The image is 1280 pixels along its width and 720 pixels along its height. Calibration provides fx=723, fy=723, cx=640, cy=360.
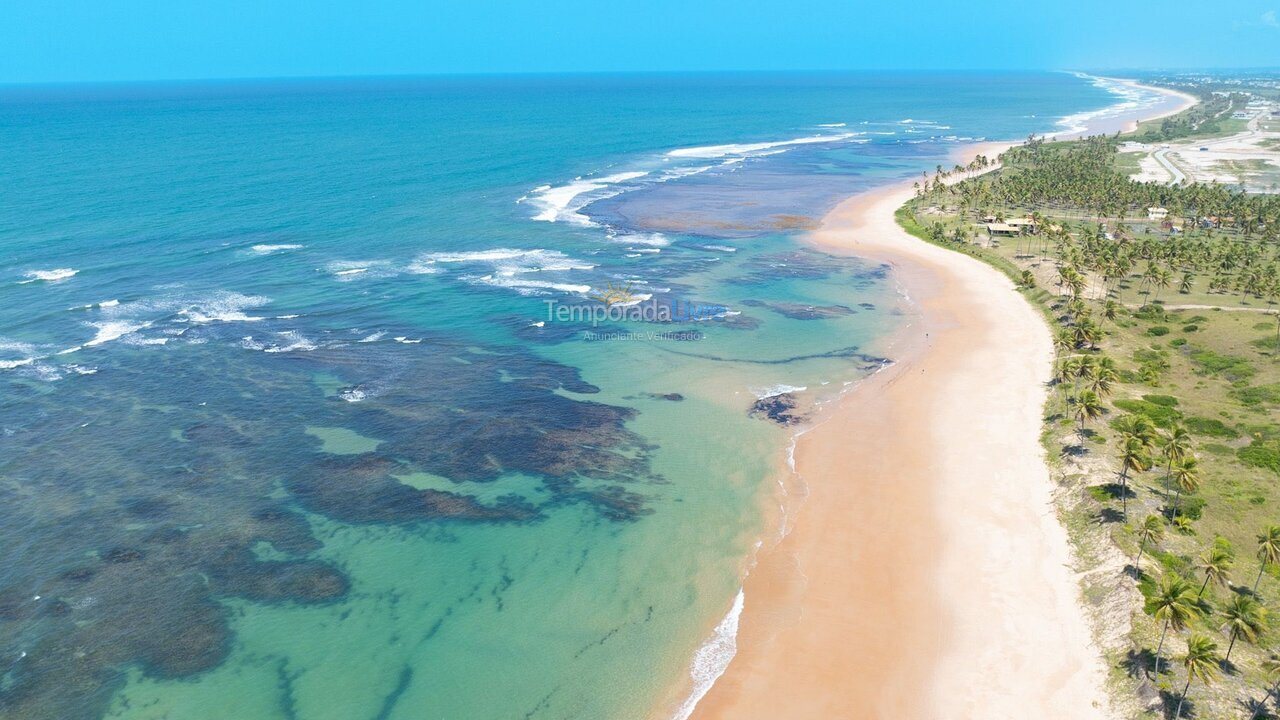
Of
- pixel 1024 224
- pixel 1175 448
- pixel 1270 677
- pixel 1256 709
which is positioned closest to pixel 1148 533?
pixel 1175 448

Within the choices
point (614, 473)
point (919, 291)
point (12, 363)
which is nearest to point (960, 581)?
point (614, 473)

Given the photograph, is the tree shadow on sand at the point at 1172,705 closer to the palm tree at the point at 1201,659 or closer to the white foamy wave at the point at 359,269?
the palm tree at the point at 1201,659

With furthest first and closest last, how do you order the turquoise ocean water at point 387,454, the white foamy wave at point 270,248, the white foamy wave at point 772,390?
1. the white foamy wave at point 270,248
2. the white foamy wave at point 772,390
3. the turquoise ocean water at point 387,454

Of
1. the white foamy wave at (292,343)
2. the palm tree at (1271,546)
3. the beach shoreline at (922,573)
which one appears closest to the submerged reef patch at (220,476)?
the white foamy wave at (292,343)

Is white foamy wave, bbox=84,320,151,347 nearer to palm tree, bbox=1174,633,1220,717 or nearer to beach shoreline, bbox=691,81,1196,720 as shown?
beach shoreline, bbox=691,81,1196,720

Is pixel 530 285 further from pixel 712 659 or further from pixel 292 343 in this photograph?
pixel 712 659

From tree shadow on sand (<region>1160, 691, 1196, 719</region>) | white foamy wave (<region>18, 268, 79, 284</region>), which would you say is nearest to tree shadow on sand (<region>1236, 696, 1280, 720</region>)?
tree shadow on sand (<region>1160, 691, 1196, 719</region>)

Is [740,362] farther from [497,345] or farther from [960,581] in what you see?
[960,581]
